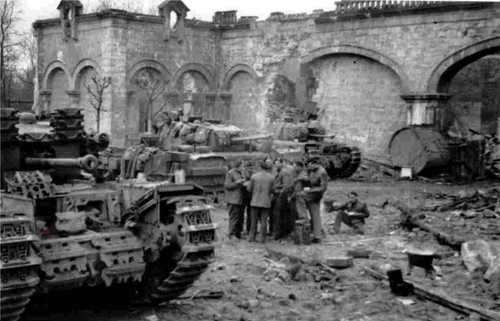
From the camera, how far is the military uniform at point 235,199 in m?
12.0

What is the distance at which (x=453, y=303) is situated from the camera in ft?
25.9

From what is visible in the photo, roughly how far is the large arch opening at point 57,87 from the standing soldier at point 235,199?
17328 mm

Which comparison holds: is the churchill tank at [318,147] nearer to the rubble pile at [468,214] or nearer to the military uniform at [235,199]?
the rubble pile at [468,214]

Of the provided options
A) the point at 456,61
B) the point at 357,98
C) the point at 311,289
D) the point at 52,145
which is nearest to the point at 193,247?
the point at 311,289

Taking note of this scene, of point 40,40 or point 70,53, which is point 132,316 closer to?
point 70,53

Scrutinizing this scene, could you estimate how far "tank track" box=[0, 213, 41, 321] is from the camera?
639cm

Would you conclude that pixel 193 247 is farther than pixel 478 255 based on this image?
No

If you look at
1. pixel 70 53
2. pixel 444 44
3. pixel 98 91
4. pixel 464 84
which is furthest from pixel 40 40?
pixel 464 84

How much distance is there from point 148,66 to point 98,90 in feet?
8.60

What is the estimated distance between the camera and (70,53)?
87.4ft

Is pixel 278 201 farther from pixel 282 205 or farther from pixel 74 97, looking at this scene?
pixel 74 97

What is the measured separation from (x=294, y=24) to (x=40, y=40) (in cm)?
1031

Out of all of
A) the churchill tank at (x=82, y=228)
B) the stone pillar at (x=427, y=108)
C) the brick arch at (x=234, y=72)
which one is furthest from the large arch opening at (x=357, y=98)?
the churchill tank at (x=82, y=228)

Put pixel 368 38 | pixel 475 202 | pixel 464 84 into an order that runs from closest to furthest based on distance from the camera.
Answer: pixel 475 202
pixel 368 38
pixel 464 84
